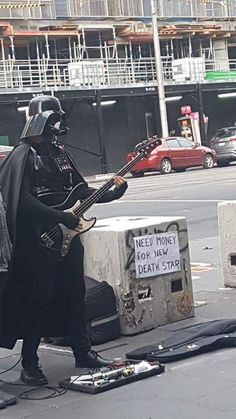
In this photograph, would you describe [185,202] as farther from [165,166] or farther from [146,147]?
[165,166]

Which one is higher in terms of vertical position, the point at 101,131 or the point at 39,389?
the point at 101,131

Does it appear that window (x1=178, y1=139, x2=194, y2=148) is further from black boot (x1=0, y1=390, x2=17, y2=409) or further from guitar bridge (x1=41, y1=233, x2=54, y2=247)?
black boot (x1=0, y1=390, x2=17, y2=409)

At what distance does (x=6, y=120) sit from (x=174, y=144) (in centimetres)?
871

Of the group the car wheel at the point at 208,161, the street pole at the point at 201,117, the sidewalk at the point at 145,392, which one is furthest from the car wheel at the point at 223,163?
the sidewalk at the point at 145,392

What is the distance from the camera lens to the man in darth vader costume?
5.70m

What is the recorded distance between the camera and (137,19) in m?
46.8

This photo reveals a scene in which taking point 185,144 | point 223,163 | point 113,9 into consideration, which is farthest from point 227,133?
point 113,9

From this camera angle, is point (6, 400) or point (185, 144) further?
point (185, 144)

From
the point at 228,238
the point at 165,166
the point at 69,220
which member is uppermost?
the point at 165,166

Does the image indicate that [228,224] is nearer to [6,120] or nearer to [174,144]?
[174,144]

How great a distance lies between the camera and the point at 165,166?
3619 centimetres

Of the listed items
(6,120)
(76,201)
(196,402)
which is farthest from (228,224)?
(6,120)

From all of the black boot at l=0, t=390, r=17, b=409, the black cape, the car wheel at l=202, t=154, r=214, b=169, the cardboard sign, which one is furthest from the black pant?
the car wheel at l=202, t=154, r=214, b=169

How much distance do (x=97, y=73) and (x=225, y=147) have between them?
25.3ft
